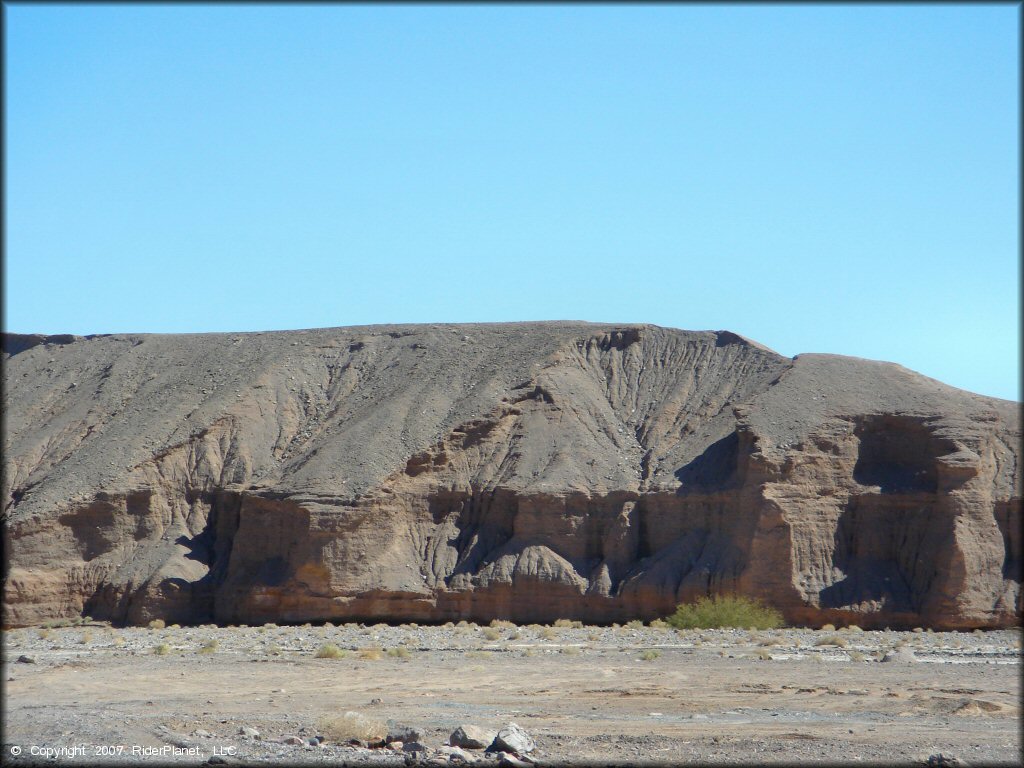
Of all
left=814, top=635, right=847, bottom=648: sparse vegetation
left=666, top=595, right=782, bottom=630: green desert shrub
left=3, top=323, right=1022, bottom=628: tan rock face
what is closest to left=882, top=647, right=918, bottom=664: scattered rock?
left=814, top=635, right=847, bottom=648: sparse vegetation

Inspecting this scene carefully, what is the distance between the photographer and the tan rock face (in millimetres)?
55656

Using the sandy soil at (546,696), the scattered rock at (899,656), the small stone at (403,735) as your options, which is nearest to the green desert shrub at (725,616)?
the sandy soil at (546,696)

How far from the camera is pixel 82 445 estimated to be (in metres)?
69.8

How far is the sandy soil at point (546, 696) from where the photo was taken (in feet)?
70.9

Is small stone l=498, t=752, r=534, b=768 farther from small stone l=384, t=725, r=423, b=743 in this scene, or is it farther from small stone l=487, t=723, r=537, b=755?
small stone l=384, t=725, r=423, b=743

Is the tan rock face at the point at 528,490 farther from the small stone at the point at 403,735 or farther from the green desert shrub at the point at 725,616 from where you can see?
the small stone at the point at 403,735

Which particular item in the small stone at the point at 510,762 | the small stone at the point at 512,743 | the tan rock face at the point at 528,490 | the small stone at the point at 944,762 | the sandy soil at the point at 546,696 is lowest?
the sandy soil at the point at 546,696

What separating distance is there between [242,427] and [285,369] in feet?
18.8

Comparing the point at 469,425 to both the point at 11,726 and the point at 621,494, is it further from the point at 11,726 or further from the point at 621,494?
the point at 11,726

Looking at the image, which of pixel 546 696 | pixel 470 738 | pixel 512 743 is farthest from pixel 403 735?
pixel 546 696

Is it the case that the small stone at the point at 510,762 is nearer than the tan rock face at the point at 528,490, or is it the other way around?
the small stone at the point at 510,762

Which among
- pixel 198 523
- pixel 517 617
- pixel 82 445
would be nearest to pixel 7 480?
pixel 82 445

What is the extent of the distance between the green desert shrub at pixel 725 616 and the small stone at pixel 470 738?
30.5 m

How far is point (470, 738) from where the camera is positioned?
21.8 meters
